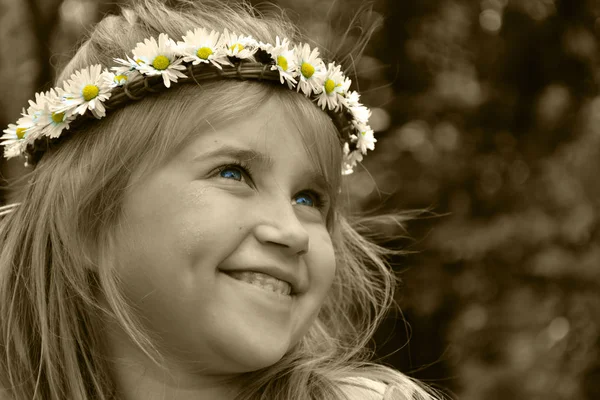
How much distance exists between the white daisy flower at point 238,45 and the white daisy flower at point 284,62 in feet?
0.13

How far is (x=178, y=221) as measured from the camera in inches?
80.4

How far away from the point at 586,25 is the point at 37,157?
94.7 inches

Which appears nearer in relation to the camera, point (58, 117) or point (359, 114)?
point (58, 117)

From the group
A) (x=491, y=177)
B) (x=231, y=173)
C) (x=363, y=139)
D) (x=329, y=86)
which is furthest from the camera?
(x=491, y=177)

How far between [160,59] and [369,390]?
1055 mm

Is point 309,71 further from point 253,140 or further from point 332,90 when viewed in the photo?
point 253,140

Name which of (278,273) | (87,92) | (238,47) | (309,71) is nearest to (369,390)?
(278,273)

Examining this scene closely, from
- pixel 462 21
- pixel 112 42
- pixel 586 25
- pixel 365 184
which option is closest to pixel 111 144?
pixel 112 42

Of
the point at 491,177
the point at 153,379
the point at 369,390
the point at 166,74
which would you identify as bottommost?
the point at 153,379

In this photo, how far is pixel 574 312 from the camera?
11.5 ft

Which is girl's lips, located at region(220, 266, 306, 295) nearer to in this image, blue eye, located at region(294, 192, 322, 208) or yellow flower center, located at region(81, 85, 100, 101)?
blue eye, located at region(294, 192, 322, 208)

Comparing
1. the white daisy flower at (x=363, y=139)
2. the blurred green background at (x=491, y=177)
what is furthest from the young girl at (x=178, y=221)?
the blurred green background at (x=491, y=177)

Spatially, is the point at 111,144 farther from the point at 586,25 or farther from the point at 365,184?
the point at 586,25

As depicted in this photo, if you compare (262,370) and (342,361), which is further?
(342,361)
